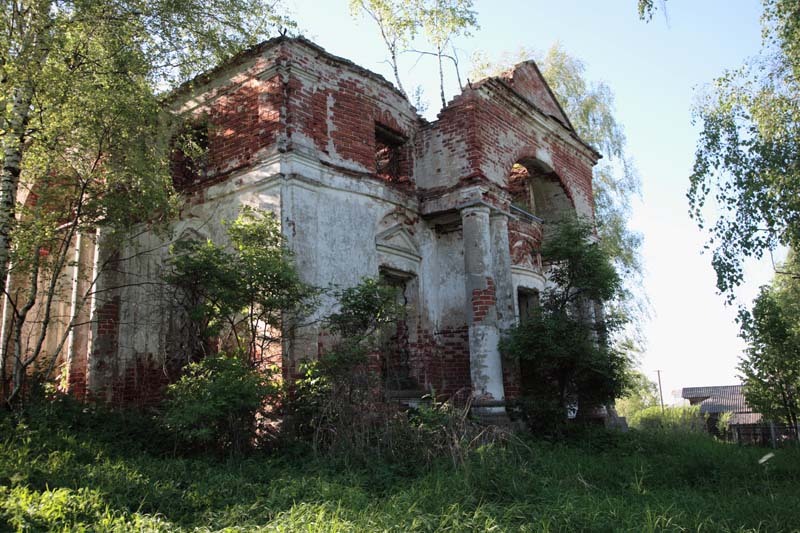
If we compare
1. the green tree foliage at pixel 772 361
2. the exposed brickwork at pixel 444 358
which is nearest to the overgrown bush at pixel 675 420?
the green tree foliage at pixel 772 361

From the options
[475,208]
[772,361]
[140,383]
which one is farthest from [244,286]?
[772,361]

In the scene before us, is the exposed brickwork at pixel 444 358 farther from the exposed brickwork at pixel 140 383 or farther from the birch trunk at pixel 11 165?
the birch trunk at pixel 11 165

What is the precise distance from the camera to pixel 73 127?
8.23 meters

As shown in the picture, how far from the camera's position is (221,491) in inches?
225

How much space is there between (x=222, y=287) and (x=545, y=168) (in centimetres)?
909

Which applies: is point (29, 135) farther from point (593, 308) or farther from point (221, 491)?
point (593, 308)

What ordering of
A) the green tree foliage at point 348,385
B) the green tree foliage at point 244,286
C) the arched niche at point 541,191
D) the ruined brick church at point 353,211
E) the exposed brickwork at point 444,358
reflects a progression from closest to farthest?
the green tree foliage at point 348,385 → the green tree foliage at point 244,286 → the ruined brick church at point 353,211 → the exposed brickwork at point 444,358 → the arched niche at point 541,191

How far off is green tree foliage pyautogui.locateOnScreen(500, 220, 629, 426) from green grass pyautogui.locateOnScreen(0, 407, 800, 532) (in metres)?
2.28

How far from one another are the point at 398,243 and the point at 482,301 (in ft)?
6.17

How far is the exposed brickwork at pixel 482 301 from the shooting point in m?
10.8

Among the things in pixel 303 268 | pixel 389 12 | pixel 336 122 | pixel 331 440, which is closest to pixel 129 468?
pixel 331 440

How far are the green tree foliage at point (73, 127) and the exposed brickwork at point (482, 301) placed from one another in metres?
5.34

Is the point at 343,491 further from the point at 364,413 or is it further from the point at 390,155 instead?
the point at 390,155

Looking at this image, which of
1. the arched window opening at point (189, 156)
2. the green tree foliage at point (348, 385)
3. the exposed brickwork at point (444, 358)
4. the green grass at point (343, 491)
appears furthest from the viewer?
the exposed brickwork at point (444, 358)
